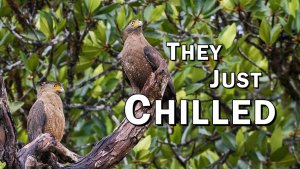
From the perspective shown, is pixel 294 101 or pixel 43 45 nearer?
pixel 43 45

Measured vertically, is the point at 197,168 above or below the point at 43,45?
below

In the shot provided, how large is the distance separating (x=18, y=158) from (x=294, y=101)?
3980mm

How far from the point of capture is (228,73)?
737 centimetres

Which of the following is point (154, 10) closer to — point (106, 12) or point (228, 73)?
point (106, 12)

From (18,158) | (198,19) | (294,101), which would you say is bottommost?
(18,158)

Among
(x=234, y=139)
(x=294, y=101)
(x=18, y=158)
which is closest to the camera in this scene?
(x=18, y=158)

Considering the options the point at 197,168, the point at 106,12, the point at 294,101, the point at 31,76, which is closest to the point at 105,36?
the point at 106,12

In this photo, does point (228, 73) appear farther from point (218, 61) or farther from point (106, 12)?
point (106, 12)

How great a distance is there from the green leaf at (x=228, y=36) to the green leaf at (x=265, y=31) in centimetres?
37

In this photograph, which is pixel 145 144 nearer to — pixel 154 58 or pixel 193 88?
pixel 193 88

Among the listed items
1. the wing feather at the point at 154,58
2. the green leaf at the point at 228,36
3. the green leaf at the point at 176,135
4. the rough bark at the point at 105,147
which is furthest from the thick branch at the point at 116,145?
the green leaf at the point at 176,135

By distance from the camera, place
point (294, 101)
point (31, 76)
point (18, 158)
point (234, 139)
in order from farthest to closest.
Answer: point (294, 101) < point (234, 139) < point (31, 76) < point (18, 158)

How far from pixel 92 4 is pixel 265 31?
1.40 meters

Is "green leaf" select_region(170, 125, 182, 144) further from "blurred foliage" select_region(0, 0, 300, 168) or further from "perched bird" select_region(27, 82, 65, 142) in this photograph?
"perched bird" select_region(27, 82, 65, 142)
